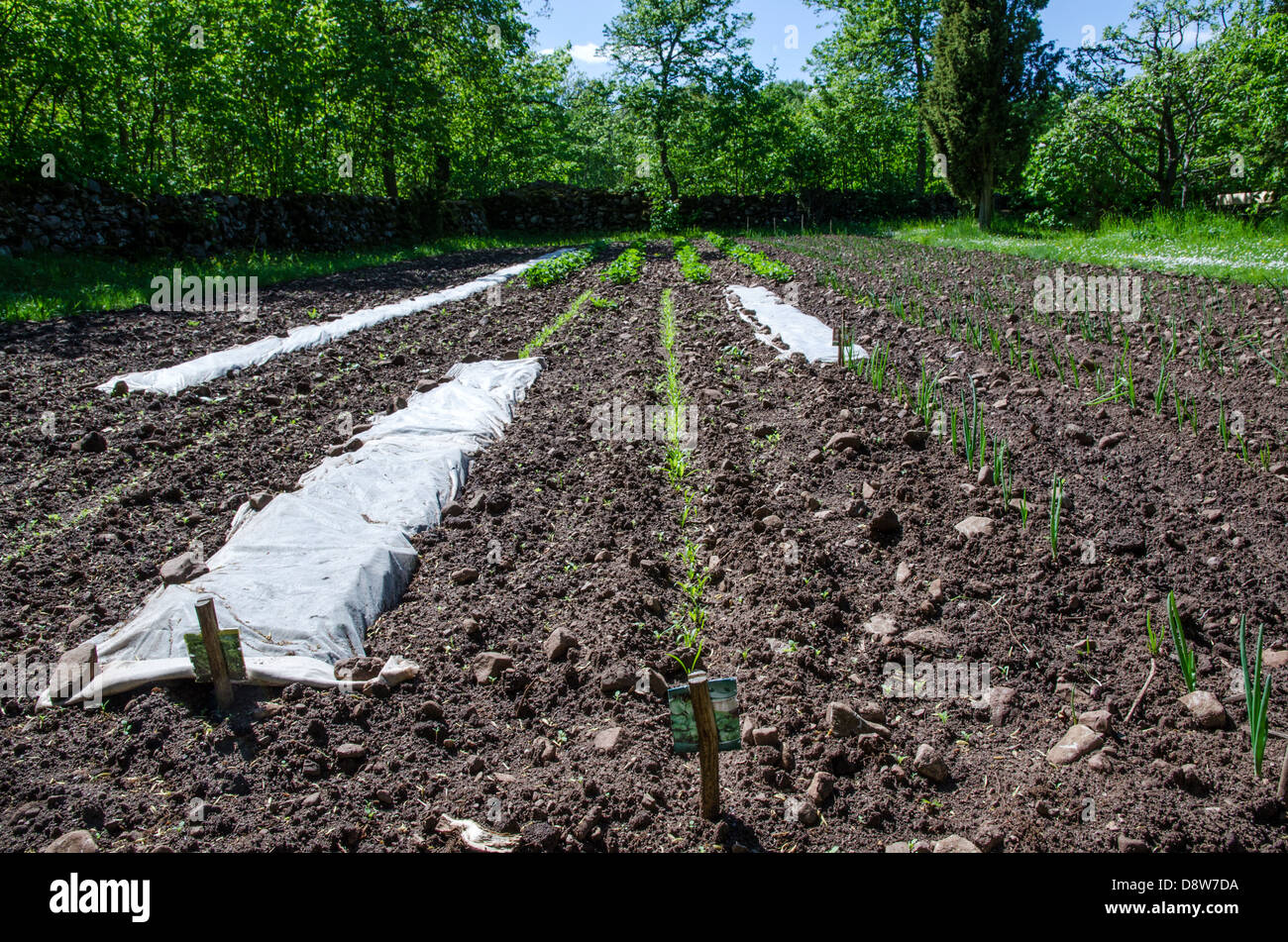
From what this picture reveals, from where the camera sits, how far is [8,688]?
93.6 inches

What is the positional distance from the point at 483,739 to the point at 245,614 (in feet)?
3.56

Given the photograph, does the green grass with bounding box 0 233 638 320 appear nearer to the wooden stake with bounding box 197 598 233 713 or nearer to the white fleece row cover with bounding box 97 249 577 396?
the white fleece row cover with bounding box 97 249 577 396

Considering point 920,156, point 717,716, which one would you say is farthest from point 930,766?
point 920,156

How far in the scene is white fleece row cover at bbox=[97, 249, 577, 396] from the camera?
Answer: 5.48m

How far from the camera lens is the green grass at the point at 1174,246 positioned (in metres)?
7.80

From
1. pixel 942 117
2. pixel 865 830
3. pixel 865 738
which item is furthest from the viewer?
pixel 942 117

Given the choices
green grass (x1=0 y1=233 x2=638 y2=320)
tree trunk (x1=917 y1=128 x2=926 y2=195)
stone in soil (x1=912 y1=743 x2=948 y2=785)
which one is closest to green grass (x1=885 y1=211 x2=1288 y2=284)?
stone in soil (x1=912 y1=743 x2=948 y2=785)

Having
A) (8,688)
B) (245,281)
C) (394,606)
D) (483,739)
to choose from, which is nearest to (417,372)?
(394,606)

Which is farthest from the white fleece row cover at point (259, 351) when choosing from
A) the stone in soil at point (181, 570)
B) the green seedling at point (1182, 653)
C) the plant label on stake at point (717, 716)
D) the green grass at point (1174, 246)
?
the green grass at point (1174, 246)

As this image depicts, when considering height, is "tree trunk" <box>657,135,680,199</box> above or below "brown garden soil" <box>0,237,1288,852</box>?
above

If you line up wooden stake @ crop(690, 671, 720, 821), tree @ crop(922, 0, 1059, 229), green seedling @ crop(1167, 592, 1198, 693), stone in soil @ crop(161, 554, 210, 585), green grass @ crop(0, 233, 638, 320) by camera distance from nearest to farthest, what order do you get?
wooden stake @ crop(690, 671, 720, 821), green seedling @ crop(1167, 592, 1198, 693), stone in soil @ crop(161, 554, 210, 585), green grass @ crop(0, 233, 638, 320), tree @ crop(922, 0, 1059, 229)

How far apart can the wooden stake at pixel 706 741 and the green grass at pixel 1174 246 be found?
8.03 metres

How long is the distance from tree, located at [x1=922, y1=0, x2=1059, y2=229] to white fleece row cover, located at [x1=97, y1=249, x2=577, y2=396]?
13.6 m

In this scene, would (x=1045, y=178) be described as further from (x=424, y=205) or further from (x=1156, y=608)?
(x=1156, y=608)
